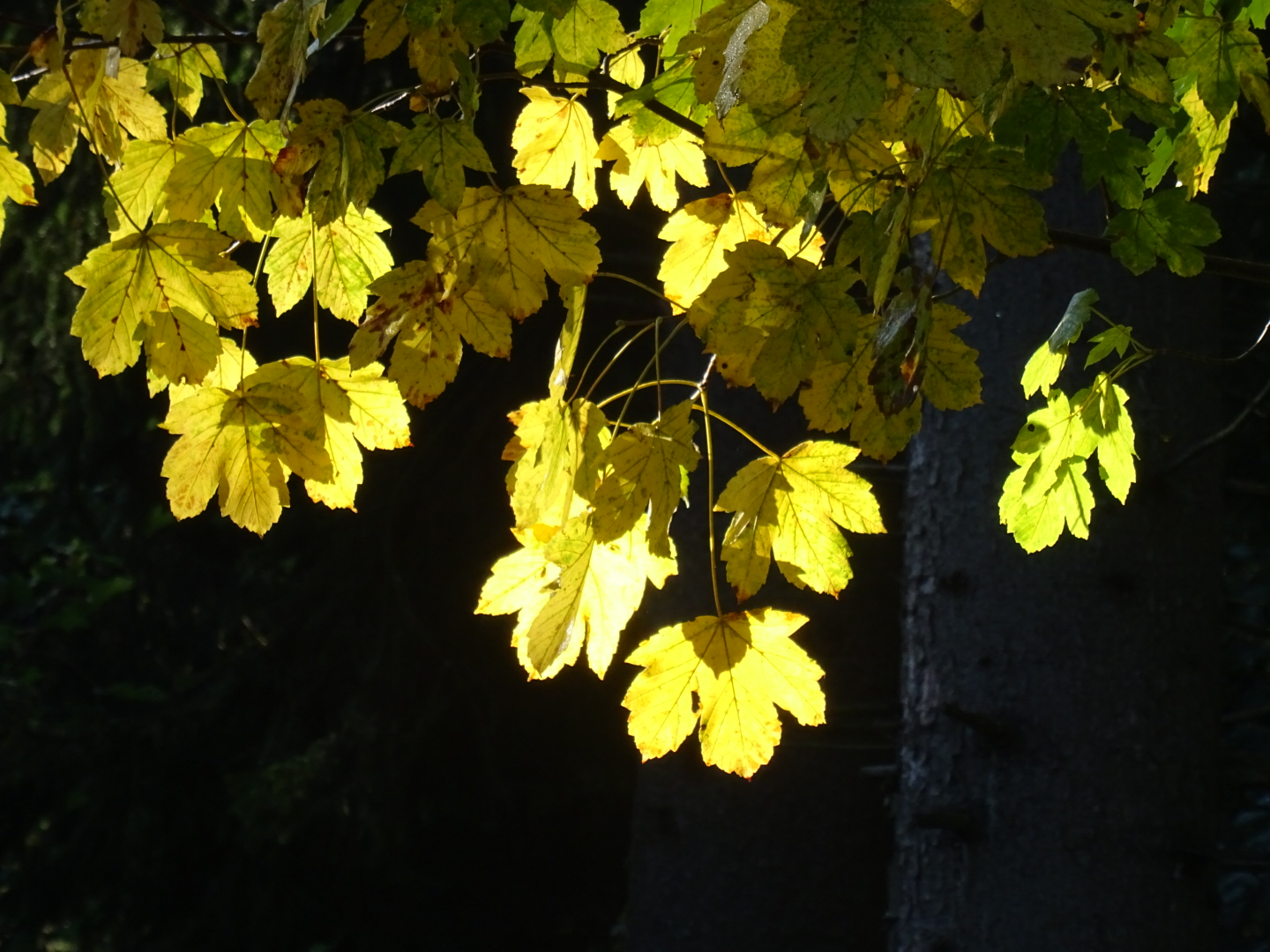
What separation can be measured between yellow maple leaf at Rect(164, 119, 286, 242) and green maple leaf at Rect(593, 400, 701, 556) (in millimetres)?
437

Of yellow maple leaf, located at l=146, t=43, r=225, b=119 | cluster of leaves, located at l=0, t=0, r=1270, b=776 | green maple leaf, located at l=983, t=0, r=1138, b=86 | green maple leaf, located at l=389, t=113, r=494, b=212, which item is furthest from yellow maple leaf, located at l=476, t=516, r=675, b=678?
yellow maple leaf, located at l=146, t=43, r=225, b=119

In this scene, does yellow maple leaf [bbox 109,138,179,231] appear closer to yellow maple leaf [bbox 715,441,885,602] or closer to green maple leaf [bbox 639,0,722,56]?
green maple leaf [bbox 639,0,722,56]

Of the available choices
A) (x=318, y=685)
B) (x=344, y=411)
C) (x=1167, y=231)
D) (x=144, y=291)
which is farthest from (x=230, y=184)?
(x=318, y=685)

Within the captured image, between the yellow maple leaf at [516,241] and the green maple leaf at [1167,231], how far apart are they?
0.49m

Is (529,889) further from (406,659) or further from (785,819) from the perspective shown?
(785,819)

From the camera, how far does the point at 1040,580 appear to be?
6.96 feet

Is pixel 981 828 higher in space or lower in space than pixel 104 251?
lower

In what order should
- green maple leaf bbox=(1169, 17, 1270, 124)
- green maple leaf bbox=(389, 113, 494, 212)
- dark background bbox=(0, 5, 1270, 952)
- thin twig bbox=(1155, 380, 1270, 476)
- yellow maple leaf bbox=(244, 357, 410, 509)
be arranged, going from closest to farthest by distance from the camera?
1. green maple leaf bbox=(389, 113, 494, 212)
2. green maple leaf bbox=(1169, 17, 1270, 124)
3. yellow maple leaf bbox=(244, 357, 410, 509)
4. thin twig bbox=(1155, 380, 1270, 476)
5. dark background bbox=(0, 5, 1270, 952)

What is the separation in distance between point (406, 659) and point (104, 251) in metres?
2.89

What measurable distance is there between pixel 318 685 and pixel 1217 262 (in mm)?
3505

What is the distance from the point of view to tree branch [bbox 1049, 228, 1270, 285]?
117 cm

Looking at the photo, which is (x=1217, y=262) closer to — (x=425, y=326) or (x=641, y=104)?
(x=641, y=104)

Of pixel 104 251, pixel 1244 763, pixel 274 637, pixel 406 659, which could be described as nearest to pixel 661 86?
pixel 104 251

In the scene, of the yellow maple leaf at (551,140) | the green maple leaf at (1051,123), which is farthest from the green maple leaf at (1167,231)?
the yellow maple leaf at (551,140)
